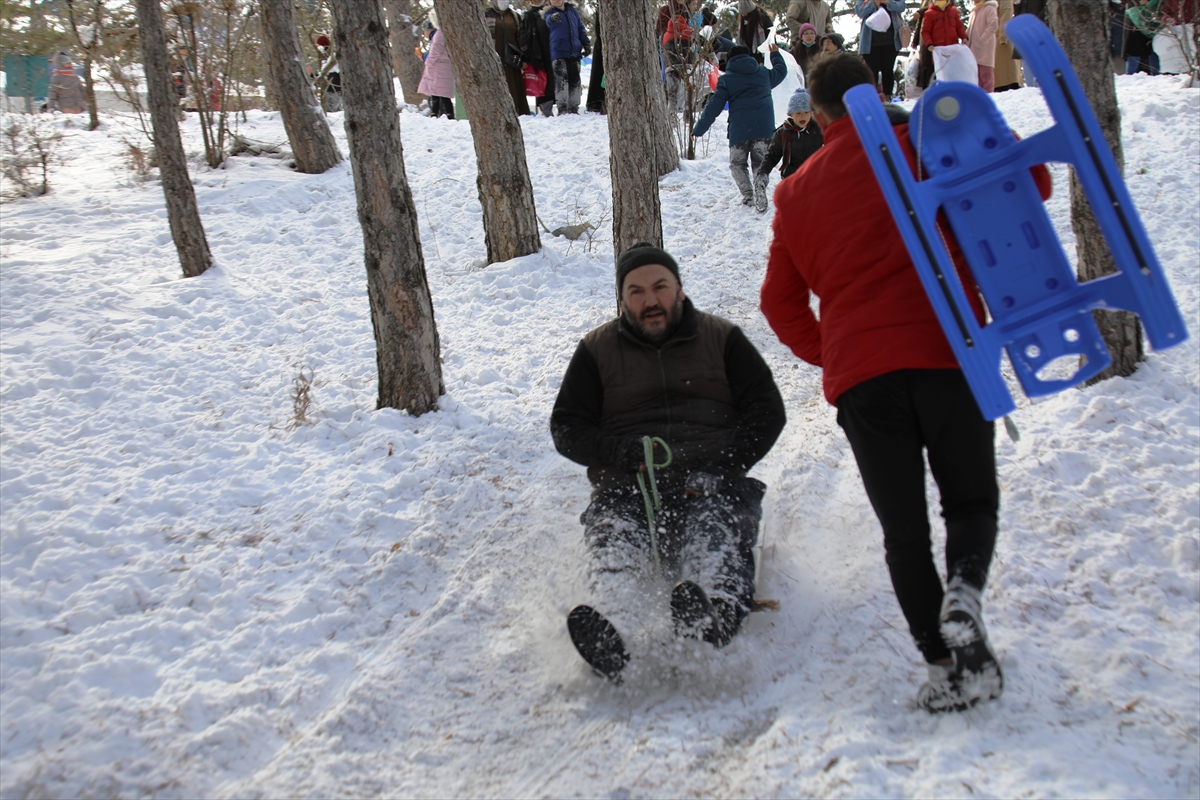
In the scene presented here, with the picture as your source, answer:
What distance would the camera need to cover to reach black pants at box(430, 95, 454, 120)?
1444 centimetres

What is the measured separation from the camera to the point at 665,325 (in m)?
3.49

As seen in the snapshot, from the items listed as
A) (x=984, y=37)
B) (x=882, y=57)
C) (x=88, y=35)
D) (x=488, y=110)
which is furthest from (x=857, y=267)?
(x=88, y=35)

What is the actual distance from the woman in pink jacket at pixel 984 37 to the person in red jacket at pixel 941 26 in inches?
33.8

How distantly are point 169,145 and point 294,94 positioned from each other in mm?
3938

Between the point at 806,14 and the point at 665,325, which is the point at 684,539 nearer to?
the point at 665,325

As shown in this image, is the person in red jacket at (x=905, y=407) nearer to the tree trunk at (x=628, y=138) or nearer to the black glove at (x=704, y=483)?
the black glove at (x=704, y=483)

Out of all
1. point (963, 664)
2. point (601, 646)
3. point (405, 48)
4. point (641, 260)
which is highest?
point (405, 48)

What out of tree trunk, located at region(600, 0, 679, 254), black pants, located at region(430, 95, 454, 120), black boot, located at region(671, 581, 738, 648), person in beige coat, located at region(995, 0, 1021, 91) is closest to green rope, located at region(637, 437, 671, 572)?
black boot, located at region(671, 581, 738, 648)

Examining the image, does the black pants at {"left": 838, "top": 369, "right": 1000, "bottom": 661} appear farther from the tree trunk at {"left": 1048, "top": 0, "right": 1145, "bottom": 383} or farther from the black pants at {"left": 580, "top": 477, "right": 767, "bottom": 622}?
the tree trunk at {"left": 1048, "top": 0, "right": 1145, "bottom": 383}

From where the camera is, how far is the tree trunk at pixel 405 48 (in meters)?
16.2

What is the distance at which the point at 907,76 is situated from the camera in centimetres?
1290

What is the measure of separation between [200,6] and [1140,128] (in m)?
10.5

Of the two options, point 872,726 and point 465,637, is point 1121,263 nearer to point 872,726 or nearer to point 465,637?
point 872,726

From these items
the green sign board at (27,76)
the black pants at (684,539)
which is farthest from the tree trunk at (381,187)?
the green sign board at (27,76)
